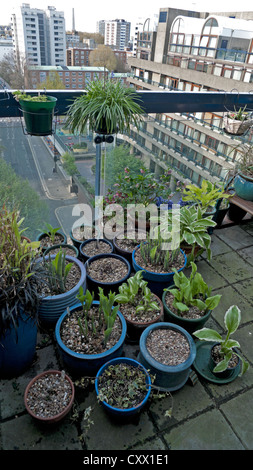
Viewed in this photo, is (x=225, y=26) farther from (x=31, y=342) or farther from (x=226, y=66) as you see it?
(x=31, y=342)

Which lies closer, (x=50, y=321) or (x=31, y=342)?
(x=31, y=342)

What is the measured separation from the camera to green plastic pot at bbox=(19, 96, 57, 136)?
215cm

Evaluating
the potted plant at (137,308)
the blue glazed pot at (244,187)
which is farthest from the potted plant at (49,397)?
the blue glazed pot at (244,187)

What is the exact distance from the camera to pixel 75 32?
200ft

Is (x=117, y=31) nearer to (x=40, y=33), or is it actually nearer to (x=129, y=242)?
(x=40, y=33)

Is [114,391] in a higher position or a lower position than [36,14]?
lower

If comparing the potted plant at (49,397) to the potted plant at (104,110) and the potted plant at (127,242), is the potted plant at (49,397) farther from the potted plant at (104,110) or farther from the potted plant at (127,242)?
the potted plant at (104,110)

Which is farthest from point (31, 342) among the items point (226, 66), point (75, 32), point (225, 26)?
point (75, 32)

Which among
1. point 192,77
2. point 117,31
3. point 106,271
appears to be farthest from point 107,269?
point 117,31

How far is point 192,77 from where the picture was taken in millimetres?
14102

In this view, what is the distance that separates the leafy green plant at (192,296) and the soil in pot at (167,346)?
194 millimetres
